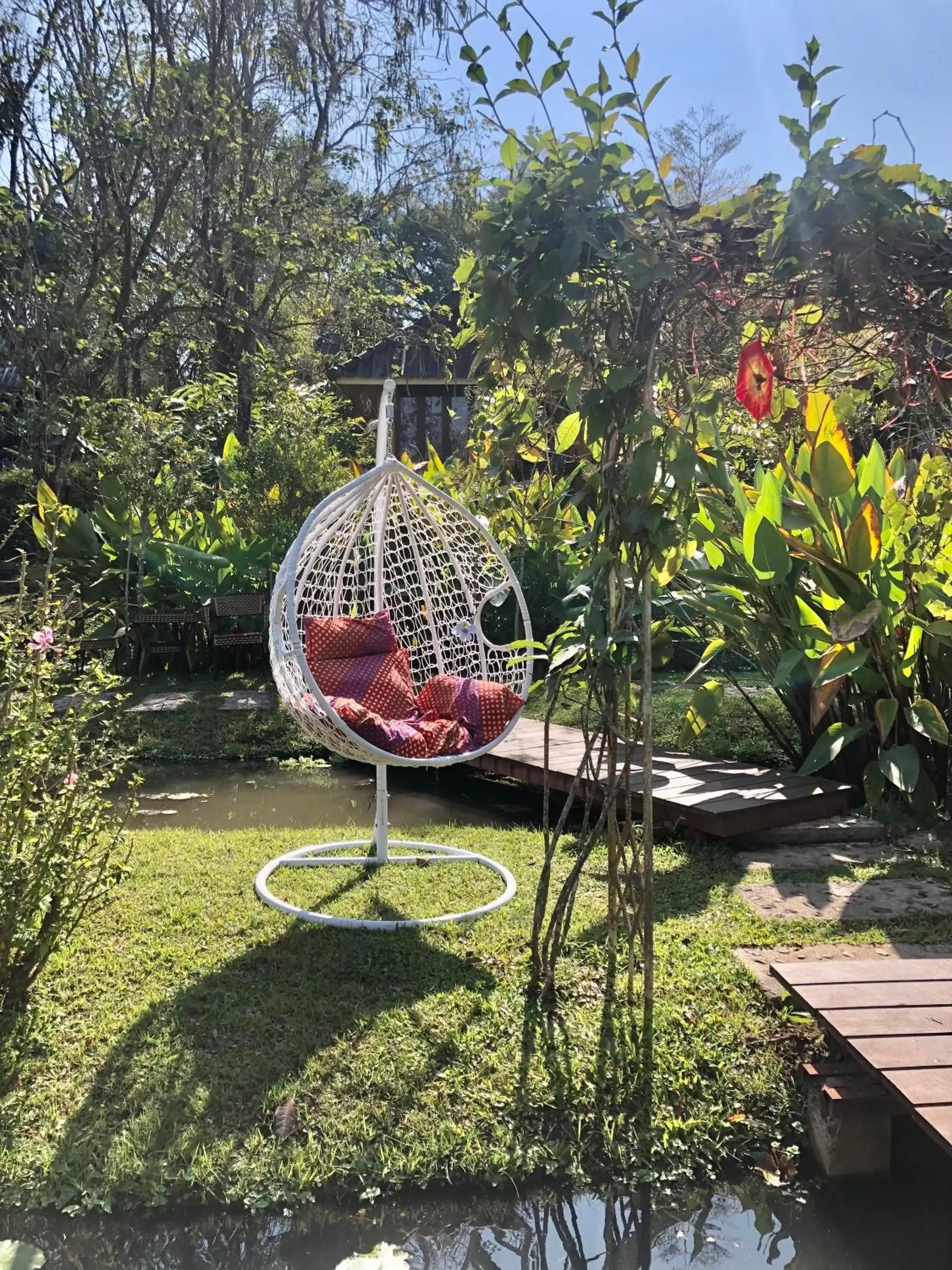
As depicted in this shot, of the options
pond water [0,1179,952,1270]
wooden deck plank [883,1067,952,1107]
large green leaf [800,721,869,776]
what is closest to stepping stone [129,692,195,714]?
large green leaf [800,721,869,776]

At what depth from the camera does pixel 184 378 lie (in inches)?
507

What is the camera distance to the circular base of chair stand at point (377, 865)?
303cm

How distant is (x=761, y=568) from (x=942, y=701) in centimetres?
106

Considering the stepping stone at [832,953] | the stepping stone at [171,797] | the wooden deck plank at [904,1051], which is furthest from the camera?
the stepping stone at [171,797]

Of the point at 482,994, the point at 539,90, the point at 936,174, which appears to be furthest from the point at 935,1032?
the point at 539,90

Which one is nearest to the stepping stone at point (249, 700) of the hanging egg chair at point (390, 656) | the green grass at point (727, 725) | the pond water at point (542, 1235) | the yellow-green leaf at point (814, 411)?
the green grass at point (727, 725)

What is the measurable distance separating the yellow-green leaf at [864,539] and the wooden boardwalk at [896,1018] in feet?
5.17

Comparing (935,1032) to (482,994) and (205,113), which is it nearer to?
(482,994)

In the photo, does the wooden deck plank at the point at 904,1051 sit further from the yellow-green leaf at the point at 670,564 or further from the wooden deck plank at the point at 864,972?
the yellow-green leaf at the point at 670,564

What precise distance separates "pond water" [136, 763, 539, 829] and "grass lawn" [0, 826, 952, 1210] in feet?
4.94

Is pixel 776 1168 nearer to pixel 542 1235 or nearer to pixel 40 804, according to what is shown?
pixel 542 1235

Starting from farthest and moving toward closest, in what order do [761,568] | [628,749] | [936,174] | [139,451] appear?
[139,451]
[761,568]
[628,749]
[936,174]

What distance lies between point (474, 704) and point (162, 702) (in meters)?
3.76

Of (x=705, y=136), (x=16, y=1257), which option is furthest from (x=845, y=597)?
(x=705, y=136)
